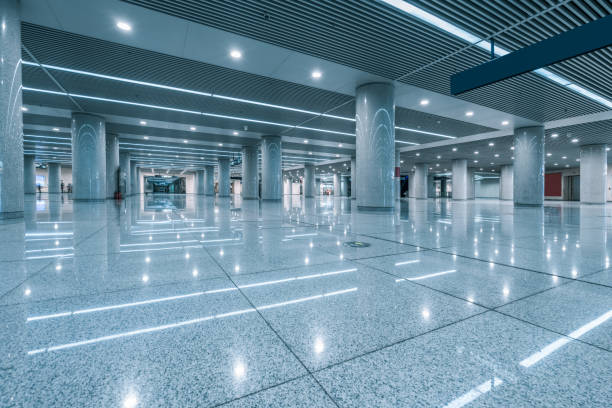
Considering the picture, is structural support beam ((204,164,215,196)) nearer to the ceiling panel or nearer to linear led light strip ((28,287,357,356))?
the ceiling panel

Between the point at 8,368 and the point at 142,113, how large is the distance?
18.9 meters

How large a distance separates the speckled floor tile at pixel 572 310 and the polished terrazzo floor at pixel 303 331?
1 centimetres

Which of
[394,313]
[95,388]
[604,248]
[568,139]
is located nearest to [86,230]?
[95,388]

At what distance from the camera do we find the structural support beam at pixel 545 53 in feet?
19.0

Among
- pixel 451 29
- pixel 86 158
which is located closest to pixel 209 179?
pixel 86 158

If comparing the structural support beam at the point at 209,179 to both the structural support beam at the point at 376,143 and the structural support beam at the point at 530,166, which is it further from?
the structural support beam at the point at 530,166

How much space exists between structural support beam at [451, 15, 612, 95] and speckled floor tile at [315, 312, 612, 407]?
7.36 m

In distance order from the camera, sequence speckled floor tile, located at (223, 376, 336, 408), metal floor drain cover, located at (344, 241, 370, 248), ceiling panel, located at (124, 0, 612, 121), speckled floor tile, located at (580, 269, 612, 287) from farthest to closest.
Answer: ceiling panel, located at (124, 0, 612, 121), metal floor drain cover, located at (344, 241, 370, 248), speckled floor tile, located at (580, 269, 612, 287), speckled floor tile, located at (223, 376, 336, 408)

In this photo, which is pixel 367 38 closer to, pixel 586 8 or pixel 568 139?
pixel 586 8

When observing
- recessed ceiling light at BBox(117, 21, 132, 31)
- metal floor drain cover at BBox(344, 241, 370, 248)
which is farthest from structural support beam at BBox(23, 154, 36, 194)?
metal floor drain cover at BBox(344, 241, 370, 248)

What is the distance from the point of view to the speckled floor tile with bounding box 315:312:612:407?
1.22 metres

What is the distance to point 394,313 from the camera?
6.95 feet

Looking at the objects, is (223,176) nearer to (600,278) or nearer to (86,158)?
(86,158)

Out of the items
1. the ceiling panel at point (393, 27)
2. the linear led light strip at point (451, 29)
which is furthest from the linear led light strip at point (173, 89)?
the linear led light strip at point (451, 29)
